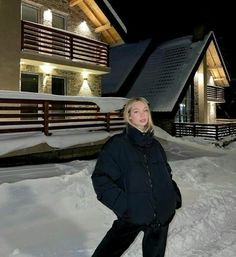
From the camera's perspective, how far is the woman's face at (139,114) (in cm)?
302

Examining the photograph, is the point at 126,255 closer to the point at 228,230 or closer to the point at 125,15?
the point at 228,230

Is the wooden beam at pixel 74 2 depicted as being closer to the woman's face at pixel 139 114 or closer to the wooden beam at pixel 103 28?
the wooden beam at pixel 103 28

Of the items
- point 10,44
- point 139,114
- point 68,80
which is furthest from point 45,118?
point 139,114

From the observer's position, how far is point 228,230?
4922mm

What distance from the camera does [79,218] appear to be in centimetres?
523

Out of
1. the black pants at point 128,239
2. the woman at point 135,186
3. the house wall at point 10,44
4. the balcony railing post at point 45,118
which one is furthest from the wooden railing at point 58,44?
the black pants at point 128,239

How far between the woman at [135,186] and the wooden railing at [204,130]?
52.4 feet

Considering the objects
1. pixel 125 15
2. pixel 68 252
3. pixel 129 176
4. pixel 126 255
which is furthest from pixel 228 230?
pixel 125 15

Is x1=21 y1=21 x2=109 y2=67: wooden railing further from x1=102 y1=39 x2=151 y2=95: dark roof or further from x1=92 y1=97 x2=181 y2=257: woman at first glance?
x1=92 y1=97 x2=181 y2=257: woman

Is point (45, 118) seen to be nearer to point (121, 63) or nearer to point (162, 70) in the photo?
point (162, 70)

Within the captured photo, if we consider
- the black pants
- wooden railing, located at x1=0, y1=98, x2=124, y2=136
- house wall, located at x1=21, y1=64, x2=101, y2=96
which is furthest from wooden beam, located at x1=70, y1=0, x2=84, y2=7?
the black pants

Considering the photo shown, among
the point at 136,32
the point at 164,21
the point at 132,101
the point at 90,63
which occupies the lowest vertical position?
the point at 132,101

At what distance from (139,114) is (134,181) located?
0.66 meters

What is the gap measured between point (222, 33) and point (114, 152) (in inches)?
1636
